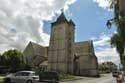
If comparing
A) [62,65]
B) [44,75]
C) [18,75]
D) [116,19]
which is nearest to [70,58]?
[62,65]

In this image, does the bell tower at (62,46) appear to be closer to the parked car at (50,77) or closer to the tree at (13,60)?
the tree at (13,60)

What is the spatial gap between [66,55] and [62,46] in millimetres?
4271

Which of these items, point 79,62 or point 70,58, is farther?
point 79,62

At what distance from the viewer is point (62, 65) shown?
2778 inches

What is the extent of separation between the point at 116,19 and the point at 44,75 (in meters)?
27.2

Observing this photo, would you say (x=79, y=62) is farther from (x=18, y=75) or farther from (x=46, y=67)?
(x=18, y=75)

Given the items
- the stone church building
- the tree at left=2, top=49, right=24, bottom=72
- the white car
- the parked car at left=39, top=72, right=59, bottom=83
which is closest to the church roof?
the stone church building

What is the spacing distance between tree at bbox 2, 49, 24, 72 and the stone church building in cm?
1578

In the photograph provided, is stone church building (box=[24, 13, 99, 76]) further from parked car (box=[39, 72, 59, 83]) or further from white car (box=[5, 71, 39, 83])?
white car (box=[5, 71, 39, 83])

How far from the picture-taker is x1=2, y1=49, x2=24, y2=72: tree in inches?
2322

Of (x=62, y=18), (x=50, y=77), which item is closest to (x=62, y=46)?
(x=62, y=18)

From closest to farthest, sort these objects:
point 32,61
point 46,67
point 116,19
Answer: point 116,19 < point 46,67 < point 32,61

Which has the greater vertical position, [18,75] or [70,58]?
[70,58]

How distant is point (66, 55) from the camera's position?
71625 millimetres
